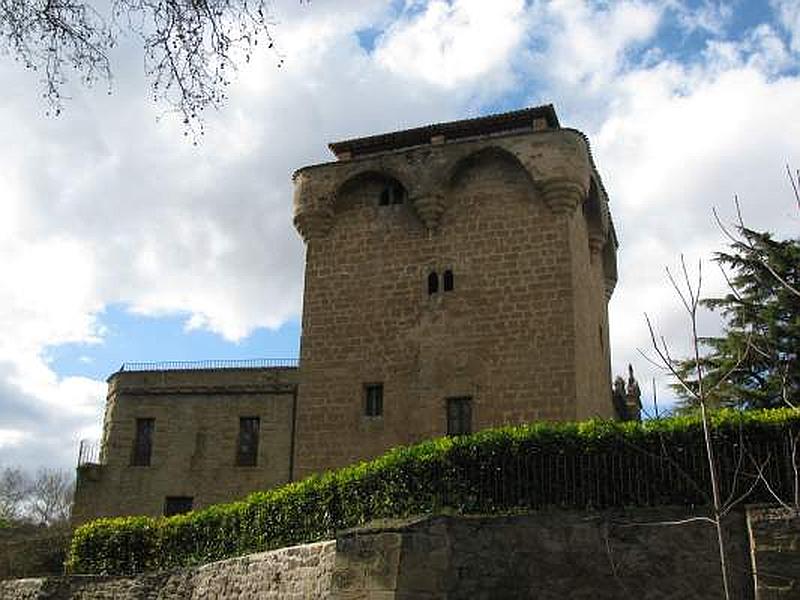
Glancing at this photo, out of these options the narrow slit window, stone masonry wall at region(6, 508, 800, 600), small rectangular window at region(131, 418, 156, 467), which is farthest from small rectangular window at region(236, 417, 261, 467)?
stone masonry wall at region(6, 508, 800, 600)

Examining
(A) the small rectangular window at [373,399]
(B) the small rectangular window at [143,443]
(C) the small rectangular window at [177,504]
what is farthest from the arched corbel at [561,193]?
(B) the small rectangular window at [143,443]

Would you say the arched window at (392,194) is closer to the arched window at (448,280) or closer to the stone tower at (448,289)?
the stone tower at (448,289)

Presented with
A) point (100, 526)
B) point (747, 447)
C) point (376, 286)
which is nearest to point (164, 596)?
point (100, 526)

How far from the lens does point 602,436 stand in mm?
13820

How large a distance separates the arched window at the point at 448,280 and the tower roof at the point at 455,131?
3.84 m

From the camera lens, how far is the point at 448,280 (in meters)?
21.6

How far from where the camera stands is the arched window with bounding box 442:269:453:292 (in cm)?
2152

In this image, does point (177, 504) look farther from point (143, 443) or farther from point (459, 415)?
point (459, 415)

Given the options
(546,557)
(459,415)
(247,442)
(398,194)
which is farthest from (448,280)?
(546,557)

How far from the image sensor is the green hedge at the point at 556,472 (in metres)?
13.0

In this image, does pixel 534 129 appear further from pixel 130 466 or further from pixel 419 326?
pixel 130 466

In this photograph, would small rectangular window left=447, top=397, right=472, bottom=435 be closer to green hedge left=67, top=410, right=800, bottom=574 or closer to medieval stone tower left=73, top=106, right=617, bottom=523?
medieval stone tower left=73, top=106, right=617, bottom=523

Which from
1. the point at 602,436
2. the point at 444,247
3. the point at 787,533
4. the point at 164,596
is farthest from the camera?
the point at 444,247

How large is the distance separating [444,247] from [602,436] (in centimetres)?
896
